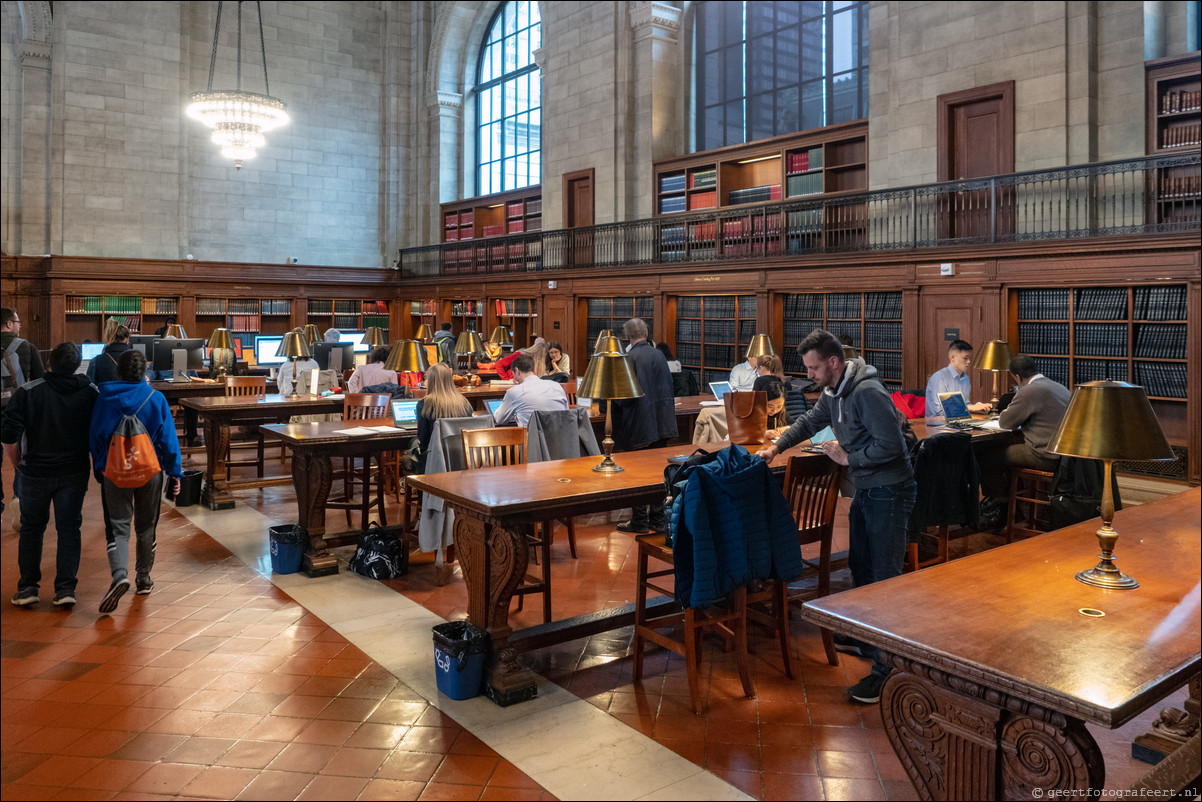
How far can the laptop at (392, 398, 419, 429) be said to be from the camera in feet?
17.5

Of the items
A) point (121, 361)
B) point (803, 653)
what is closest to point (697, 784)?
point (803, 653)

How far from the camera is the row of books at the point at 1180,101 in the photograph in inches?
297

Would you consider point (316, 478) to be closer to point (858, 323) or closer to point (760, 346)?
point (760, 346)

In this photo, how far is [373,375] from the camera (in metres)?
7.31

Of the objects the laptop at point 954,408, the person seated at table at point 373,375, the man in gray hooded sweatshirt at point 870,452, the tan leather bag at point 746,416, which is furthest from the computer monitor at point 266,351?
the man in gray hooded sweatshirt at point 870,452

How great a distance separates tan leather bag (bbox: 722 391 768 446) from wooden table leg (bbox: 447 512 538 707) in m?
1.31

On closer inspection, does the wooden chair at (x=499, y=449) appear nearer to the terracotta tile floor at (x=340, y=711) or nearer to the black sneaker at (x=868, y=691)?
the terracotta tile floor at (x=340, y=711)

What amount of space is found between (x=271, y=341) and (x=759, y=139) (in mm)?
7843

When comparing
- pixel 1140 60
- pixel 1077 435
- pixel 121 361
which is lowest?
pixel 1077 435

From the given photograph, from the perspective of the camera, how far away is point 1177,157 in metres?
7.00

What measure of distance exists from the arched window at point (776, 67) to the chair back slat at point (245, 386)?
306 inches

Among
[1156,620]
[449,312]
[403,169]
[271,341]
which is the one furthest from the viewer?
[403,169]

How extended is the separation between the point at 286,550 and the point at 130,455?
124 cm

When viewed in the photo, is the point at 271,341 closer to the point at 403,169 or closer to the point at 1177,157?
the point at 403,169
